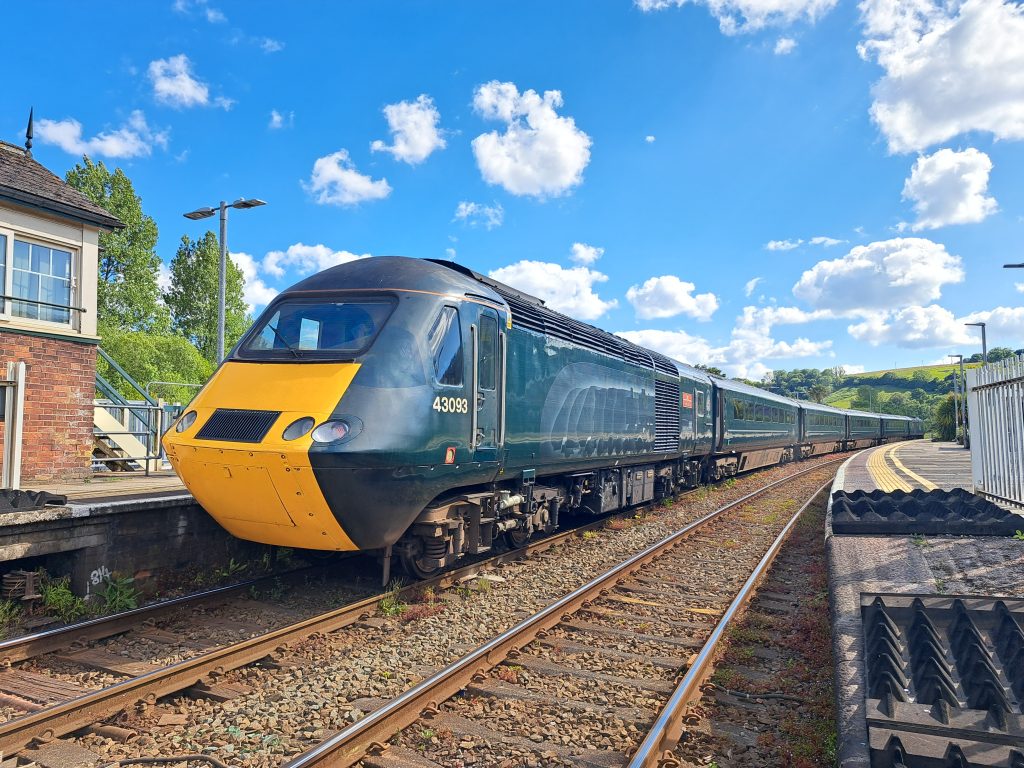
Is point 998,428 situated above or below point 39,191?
below

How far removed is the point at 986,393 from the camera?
10453 millimetres

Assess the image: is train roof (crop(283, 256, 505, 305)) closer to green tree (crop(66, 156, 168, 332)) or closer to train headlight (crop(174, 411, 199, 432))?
train headlight (crop(174, 411, 199, 432))

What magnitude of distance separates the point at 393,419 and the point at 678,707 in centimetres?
335

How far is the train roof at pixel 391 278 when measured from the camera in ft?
23.3

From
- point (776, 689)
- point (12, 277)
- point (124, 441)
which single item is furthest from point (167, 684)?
point (124, 441)

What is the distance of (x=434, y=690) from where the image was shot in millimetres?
4895

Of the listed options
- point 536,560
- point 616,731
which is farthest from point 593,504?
point 616,731

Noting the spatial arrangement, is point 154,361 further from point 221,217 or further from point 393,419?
point 393,419

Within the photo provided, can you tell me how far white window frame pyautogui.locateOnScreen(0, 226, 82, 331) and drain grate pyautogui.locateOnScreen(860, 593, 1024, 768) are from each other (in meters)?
14.4

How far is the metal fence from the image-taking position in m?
9.25

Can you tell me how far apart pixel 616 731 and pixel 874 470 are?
752 inches

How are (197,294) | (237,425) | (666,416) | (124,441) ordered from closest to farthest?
(237,425)
(666,416)
(124,441)
(197,294)

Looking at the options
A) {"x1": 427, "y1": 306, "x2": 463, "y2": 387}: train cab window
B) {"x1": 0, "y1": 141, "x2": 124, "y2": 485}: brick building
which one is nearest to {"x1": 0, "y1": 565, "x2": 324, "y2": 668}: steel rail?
{"x1": 427, "y1": 306, "x2": 463, "y2": 387}: train cab window

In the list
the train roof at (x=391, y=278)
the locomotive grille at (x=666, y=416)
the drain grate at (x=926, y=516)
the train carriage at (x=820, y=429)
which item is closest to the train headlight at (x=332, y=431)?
the train roof at (x=391, y=278)
